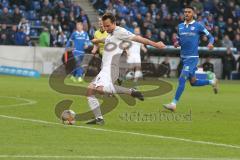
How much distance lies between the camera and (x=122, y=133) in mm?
13695

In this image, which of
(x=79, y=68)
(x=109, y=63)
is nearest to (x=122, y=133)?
(x=109, y=63)

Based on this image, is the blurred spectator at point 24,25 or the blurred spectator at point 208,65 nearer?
the blurred spectator at point 24,25

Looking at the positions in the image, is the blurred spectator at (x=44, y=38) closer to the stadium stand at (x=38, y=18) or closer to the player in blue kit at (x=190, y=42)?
the stadium stand at (x=38, y=18)

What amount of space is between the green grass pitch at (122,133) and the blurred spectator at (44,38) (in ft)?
52.9

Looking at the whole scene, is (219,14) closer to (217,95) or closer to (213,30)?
(213,30)

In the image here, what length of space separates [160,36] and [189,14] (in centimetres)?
2032

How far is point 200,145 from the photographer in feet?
40.5

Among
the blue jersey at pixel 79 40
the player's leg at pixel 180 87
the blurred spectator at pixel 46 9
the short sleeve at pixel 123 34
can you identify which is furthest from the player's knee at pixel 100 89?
the blurred spectator at pixel 46 9

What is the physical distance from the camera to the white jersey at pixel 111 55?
1492cm

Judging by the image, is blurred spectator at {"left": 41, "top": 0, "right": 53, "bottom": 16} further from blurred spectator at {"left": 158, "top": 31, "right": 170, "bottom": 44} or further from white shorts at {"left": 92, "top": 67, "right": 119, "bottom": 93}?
white shorts at {"left": 92, "top": 67, "right": 119, "bottom": 93}

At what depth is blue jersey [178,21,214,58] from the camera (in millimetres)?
19781

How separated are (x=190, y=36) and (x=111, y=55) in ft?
16.4

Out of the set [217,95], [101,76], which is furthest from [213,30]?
[101,76]

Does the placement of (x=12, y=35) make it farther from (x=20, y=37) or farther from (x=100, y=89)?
(x=100, y=89)
